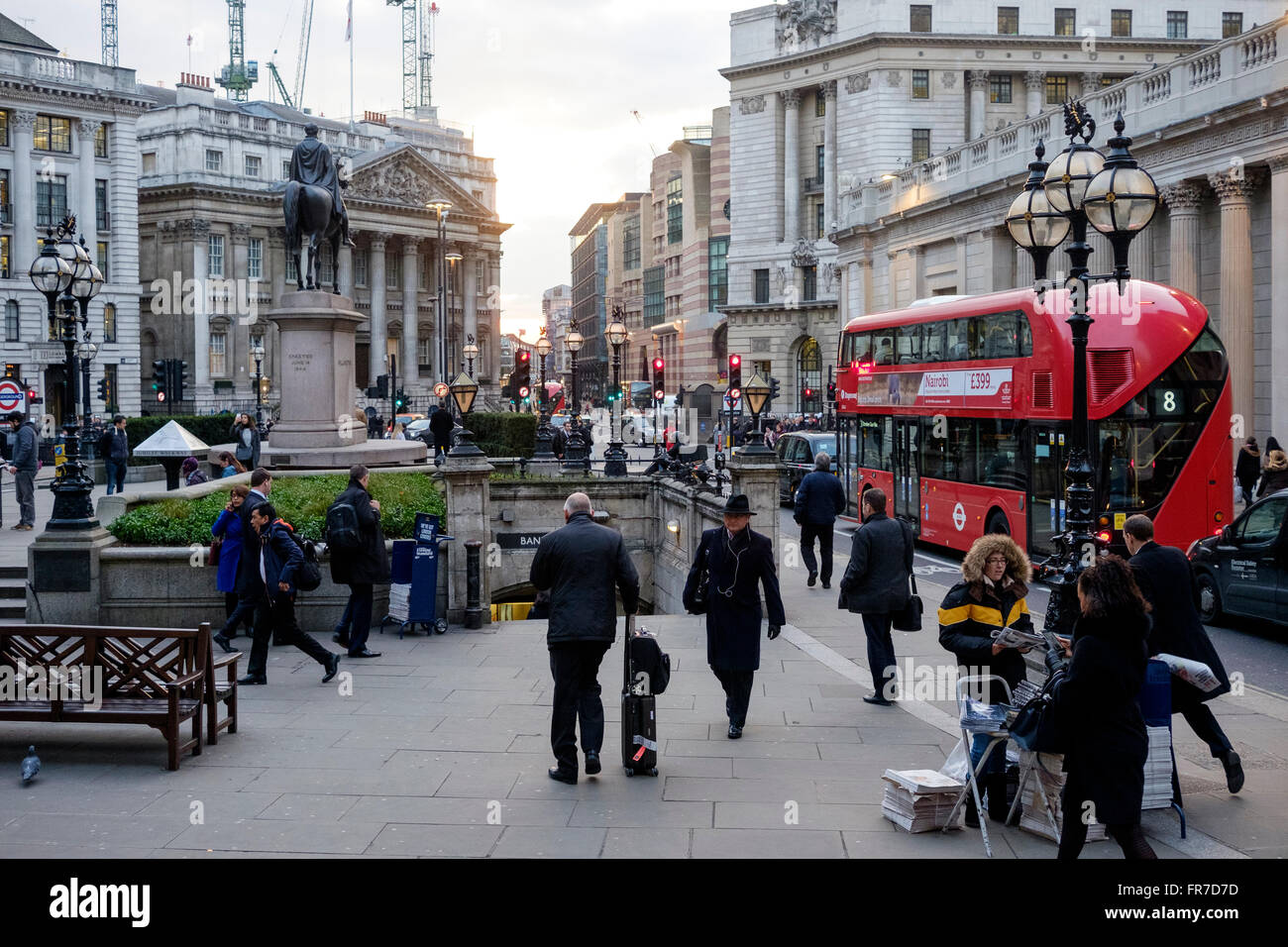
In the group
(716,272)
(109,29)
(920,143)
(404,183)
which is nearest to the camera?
(920,143)

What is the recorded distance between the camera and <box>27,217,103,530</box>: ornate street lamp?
13977 mm

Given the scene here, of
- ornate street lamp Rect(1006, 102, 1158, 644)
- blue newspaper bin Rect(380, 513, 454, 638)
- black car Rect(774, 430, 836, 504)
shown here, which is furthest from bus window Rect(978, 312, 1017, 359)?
blue newspaper bin Rect(380, 513, 454, 638)

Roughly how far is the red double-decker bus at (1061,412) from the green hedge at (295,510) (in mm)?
9010

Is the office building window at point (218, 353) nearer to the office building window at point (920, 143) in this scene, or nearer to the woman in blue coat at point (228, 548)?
the office building window at point (920, 143)

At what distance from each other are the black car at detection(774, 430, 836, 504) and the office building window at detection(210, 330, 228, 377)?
64654 mm

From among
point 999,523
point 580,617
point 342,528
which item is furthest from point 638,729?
point 999,523

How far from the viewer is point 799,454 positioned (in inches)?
1276

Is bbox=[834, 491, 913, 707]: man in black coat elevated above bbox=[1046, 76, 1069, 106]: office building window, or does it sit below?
below

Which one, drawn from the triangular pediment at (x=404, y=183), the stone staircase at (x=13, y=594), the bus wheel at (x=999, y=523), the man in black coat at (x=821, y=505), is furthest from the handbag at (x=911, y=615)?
the triangular pediment at (x=404, y=183)

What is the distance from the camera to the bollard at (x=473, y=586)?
50.0 feet

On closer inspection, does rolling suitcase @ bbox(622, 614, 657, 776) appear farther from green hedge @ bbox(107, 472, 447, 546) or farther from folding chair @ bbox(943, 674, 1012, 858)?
green hedge @ bbox(107, 472, 447, 546)

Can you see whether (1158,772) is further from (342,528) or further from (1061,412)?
(1061,412)

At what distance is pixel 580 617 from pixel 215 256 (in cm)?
8724
